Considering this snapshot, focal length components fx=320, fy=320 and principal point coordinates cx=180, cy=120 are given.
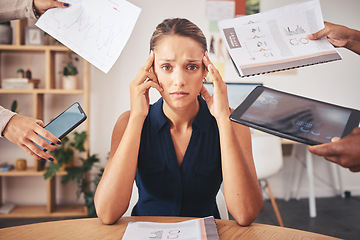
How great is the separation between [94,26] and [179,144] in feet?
1.83

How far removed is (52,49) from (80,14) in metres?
2.13

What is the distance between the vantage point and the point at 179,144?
1.30 metres

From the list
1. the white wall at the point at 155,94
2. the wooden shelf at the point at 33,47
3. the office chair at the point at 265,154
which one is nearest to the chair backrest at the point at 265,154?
the office chair at the point at 265,154

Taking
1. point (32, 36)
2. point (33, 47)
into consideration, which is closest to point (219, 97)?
point (33, 47)

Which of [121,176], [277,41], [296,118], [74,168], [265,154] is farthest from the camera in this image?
[74,168]

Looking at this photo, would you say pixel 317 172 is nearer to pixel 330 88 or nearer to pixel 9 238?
pixel 330 88

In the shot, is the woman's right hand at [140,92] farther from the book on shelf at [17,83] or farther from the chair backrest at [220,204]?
the book on shelf at [17,83]

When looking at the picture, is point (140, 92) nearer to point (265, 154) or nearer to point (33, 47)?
point (265, 154)

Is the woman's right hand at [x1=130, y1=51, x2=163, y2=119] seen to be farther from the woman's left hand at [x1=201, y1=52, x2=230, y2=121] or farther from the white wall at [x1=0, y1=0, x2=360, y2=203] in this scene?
the white wall at [x1=0, y1=0, x2=360, y2=203]

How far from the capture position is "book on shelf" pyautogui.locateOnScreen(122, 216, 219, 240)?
83 cm

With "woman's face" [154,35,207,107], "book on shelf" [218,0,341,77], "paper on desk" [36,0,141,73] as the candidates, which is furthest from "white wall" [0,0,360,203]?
"book on shelf" [218,0,341,77]

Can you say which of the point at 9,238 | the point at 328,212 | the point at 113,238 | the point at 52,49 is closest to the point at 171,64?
the point at 113,238

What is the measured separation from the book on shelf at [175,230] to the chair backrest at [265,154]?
65.4 inches

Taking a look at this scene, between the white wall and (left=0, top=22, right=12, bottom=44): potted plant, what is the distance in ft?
A: 2.00
